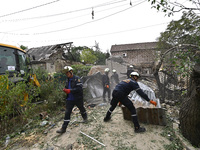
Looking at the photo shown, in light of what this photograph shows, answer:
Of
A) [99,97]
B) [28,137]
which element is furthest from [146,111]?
[99,97]

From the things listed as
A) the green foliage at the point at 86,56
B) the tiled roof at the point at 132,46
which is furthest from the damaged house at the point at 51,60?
the tiled roof at the point at 132,46

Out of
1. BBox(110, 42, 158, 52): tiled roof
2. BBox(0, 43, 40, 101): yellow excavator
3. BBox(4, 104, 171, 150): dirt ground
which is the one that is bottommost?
BBox(4, 104, 171, 150): dirt ground

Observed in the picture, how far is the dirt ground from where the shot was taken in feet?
8.51

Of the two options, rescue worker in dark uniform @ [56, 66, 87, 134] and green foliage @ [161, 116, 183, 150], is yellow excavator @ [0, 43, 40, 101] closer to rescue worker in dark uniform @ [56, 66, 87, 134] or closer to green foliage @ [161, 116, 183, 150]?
rescue worker in dark uniform @ [56, 66, 87, 134]

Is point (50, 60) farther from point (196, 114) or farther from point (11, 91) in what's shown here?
point (196, 114)

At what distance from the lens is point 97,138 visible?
9.53 feet

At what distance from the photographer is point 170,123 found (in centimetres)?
338

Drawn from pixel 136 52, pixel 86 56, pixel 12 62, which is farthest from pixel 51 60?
pixel 136 52

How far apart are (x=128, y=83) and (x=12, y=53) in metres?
4.90

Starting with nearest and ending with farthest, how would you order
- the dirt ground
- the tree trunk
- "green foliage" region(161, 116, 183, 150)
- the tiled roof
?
the tree trunk, "green foliage" region(161, 116, 183, 150), the dirt ground, the tiled roof

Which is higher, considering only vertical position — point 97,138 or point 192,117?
point 192,117

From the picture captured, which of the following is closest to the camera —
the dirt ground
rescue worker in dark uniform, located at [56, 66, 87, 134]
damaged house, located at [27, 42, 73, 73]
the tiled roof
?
the dirt ground

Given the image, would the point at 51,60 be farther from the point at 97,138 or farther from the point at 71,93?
the point at 97,138

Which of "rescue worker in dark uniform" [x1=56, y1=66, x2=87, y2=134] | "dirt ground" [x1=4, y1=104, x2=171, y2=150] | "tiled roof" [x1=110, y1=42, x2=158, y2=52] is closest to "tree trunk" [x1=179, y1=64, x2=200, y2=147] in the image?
"dirt ground" [x1=4, y1=104, x2=171, y2=150]
